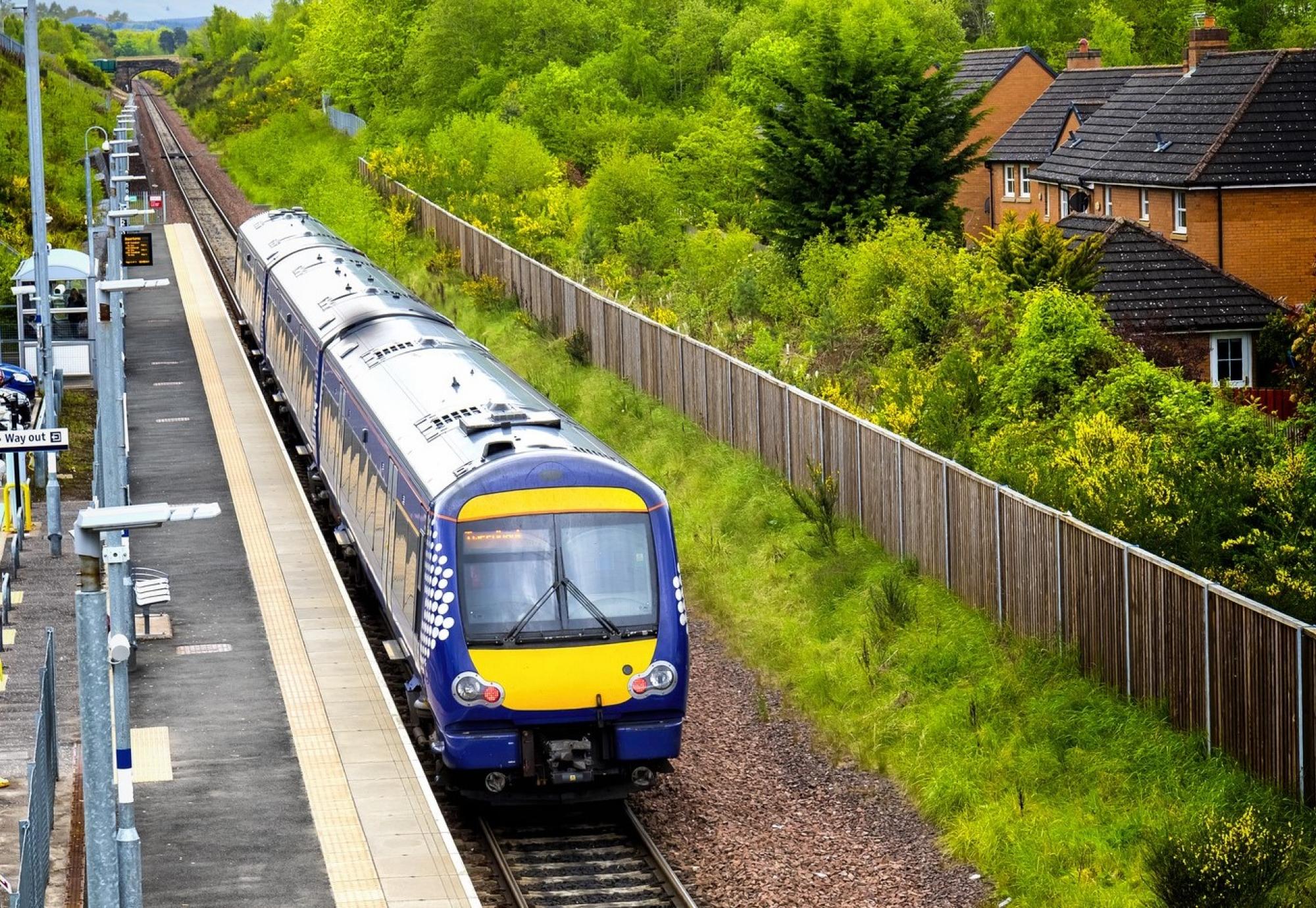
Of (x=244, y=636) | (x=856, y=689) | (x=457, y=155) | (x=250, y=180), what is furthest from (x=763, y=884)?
(x=250, y=180)

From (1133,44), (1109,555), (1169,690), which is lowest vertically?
(1169,690)

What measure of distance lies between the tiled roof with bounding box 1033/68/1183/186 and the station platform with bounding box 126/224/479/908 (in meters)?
25.2

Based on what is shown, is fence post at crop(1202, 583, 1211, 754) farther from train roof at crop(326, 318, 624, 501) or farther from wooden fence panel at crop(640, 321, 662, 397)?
wooden fence panel at crop(640, 321, 662, 397)

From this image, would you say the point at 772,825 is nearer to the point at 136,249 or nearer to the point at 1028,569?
the point at 1028,569

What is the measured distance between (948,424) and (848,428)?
5.60 feet

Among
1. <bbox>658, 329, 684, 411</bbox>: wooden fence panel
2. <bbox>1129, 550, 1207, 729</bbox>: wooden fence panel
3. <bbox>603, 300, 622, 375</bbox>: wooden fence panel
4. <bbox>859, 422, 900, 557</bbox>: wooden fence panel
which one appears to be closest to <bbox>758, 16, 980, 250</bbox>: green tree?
<bbox>603, 300, 622, 375</bbox>: wooden fence panel

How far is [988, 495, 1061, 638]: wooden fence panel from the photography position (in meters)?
16.8

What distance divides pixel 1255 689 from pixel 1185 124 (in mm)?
30507

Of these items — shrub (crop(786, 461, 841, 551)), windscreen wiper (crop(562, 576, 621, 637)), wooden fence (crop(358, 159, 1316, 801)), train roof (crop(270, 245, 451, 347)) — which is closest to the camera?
wooden fence (crop(358, 159, 1316, 801))

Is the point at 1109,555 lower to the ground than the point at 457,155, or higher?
lower

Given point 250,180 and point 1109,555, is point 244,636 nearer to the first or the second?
point 1109,555

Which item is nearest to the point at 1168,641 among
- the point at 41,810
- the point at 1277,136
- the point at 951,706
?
the point at 951,706

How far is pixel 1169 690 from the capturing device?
49.0ft

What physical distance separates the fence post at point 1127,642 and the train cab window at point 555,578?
411 centimetres
